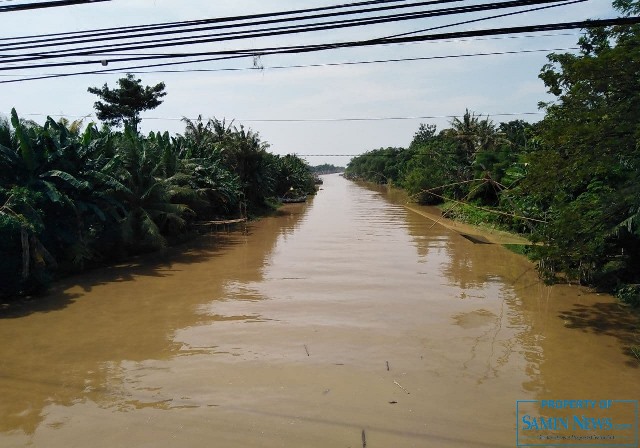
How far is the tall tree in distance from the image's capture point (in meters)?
39.3

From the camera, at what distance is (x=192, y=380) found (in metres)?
7.55

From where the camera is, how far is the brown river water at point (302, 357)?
6184 mm

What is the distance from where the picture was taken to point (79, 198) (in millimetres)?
14719

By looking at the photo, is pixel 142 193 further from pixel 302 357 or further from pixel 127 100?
pixel 127 100

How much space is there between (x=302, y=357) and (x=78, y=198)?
9.88m

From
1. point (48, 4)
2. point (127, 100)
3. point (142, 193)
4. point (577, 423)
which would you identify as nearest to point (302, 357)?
point (577, 423)

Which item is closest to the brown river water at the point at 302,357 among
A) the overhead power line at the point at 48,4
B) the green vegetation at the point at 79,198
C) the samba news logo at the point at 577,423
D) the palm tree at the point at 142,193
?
the samba news logo at the point at 577,423

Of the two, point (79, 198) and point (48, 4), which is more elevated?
point (48, 4)

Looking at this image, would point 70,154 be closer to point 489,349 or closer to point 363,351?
point 363,351

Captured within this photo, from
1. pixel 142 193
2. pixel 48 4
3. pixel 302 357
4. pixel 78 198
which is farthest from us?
pixel 142 193

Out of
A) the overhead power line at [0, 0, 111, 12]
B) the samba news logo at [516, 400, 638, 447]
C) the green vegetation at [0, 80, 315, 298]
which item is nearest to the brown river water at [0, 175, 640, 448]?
the samba news logo at [516, 400, 638, 447]

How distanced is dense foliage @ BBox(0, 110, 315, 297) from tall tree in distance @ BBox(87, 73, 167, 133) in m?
18.8

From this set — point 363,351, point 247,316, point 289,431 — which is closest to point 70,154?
point 247,316

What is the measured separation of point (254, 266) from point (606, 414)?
12.3 m
